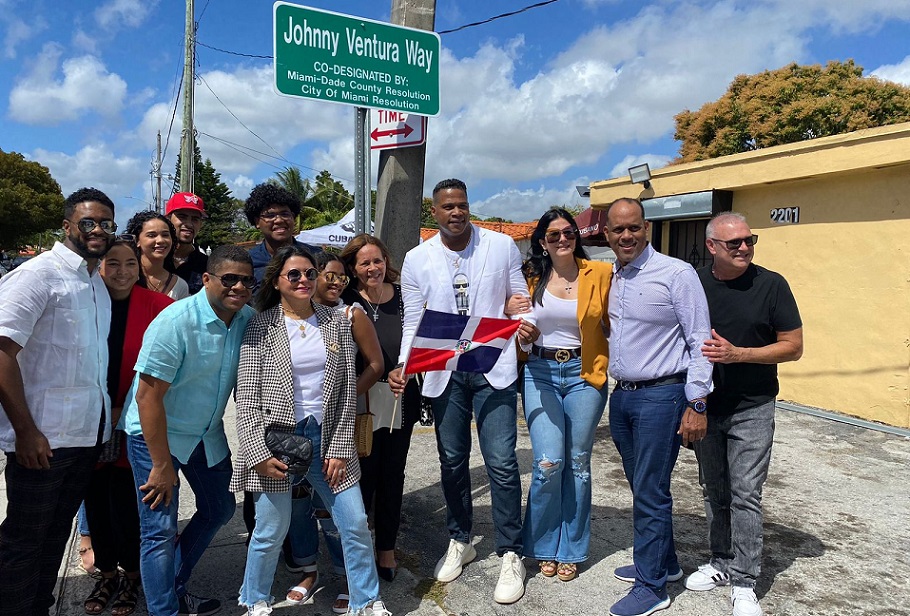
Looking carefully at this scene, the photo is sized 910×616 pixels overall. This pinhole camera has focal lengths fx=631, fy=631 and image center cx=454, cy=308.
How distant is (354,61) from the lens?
160 inches

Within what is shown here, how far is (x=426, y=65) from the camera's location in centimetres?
430

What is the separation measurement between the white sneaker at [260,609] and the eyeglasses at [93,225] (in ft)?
6.03

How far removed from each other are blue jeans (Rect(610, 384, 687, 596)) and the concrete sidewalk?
0.87ft

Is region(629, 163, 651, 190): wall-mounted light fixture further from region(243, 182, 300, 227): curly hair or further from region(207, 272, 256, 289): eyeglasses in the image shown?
region(207, 272, 256, 289): eyeglasses

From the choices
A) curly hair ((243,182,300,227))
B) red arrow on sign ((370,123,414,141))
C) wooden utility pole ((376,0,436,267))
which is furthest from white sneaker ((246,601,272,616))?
red arrow on sign ((370,123,414,141))

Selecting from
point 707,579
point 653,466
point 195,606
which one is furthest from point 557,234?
point 195,606

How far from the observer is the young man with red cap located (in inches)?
167

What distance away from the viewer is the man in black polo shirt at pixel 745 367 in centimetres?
324

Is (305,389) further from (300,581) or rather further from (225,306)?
(300,581)

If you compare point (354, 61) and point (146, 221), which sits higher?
point (354, 61)

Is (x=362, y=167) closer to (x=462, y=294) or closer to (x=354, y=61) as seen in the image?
(x=354, y=61)

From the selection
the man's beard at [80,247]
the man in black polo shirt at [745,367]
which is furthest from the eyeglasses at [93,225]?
the man in black polo shirt at [745,367]

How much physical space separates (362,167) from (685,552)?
323cm

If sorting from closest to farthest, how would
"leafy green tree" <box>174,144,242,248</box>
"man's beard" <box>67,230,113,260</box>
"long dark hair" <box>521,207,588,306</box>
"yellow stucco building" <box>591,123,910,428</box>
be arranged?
"man's beard" <box>67,230,113,260</box>
"long dark hair" <box>521,207,588,306</box>
"yellow stucco building" <box>591,123,910,428</box>
"leafy green tree" <box>174,144,242,248</box>
